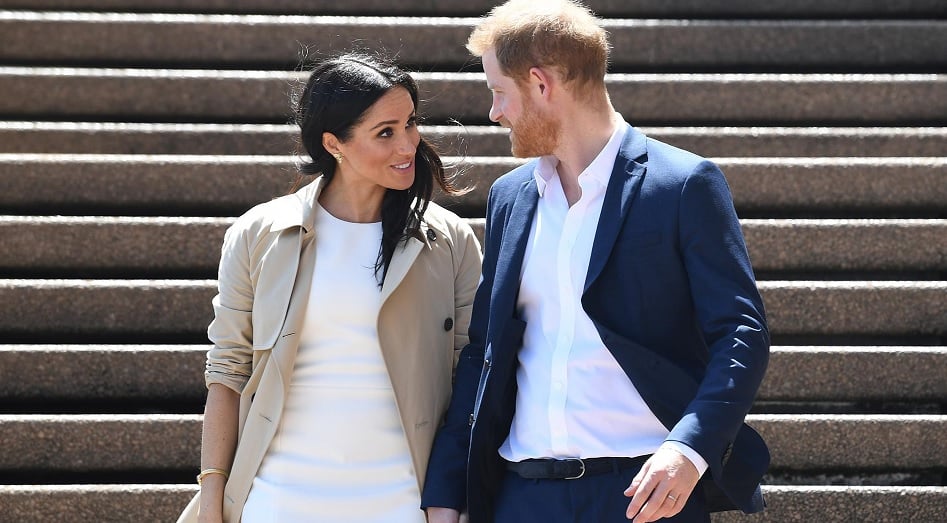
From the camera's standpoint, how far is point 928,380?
462 cm

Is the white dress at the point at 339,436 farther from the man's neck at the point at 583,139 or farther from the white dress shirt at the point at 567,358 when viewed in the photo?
the man's neck at the point at 583,139

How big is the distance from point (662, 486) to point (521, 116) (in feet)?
2.91

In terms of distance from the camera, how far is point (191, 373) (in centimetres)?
464

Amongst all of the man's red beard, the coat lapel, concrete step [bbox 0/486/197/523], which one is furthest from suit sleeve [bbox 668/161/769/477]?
concrete step [bbox 0/486/197/523]

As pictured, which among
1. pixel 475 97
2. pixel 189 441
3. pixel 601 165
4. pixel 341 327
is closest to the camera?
pixel 601 165

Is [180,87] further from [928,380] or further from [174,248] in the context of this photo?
[928,380]

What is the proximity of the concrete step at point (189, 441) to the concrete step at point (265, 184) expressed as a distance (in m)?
1.07

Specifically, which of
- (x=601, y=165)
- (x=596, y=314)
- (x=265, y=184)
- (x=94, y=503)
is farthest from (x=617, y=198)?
(x=265, y=184)

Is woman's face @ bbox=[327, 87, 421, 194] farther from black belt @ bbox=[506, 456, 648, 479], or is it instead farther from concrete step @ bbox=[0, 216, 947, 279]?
concrete step @ bbox=[0, 216, 947, 279]

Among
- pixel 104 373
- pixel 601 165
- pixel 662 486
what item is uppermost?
pixel 601 165

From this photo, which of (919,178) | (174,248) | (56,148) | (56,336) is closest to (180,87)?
(56,148)

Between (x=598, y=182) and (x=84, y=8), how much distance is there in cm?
425

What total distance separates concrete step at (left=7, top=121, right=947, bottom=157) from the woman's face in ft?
6.93

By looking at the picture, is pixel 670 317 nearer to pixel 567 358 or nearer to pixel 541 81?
pixel 567 358
